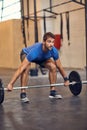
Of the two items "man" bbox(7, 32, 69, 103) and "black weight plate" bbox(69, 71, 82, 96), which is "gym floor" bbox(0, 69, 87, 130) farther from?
"man" bbox(7, 32, 69, 103)

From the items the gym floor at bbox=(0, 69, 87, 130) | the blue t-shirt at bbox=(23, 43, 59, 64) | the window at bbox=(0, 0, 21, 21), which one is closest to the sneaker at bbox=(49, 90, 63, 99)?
the gym floor at bbox=(0, 69, 87, 130)

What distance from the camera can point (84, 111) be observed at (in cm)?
368

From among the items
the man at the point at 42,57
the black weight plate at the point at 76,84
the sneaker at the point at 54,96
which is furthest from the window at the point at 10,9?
the man at the point at 42,57

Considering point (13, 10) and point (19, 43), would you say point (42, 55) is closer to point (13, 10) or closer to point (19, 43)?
point (19, 43)

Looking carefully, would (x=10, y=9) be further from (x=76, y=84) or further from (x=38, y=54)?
(x=38, y=54)

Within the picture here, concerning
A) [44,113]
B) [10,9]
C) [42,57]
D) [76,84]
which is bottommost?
[44,113]

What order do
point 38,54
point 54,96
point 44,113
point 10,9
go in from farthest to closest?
point 10,9, point 54,96, point 38,54, point 44,113

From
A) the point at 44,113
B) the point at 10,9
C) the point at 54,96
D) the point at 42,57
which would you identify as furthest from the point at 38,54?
the point at 10,9

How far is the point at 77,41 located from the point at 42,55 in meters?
7.11

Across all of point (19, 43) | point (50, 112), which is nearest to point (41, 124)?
point (50, 112)

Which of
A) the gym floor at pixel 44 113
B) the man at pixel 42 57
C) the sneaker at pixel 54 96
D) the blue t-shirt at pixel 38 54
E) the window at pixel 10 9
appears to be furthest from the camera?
the window at pixel 10 9

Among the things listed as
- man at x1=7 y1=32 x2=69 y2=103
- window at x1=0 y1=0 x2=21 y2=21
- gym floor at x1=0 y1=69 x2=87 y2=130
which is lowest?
gym floor at x1=0 y1=69 x2=87 y2=130

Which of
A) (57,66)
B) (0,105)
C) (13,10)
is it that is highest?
(13,10)

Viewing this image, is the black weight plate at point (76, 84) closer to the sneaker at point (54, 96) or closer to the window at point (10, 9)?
the sneaker at point (54, 96)
